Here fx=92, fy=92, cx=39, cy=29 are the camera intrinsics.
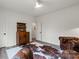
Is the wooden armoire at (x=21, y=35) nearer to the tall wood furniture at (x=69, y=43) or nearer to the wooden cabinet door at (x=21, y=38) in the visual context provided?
the wooden cabinet door at (x=21, y=38)

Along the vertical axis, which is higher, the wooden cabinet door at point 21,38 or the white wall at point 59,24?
the white wall at point 59,24

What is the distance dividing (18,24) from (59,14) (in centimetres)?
331

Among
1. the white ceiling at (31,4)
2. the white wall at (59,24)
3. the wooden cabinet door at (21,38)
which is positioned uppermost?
the white ceiling at (31,4)

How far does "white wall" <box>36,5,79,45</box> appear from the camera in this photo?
5879 mm

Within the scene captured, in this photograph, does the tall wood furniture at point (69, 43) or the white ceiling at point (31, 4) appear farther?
the white ceiling at point (31, 4)

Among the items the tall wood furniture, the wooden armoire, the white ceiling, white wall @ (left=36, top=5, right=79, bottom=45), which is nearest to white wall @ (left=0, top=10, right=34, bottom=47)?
the wooden armoire

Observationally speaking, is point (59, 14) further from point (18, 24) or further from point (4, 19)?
point (4, 19)

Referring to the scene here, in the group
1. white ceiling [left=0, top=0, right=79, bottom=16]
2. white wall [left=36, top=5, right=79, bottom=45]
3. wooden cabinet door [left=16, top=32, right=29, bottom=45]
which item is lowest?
wooden cabinet door [left=16, top=32, right=29, bottom=45]

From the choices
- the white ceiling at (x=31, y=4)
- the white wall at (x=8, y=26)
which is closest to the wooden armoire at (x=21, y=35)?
the white wall at (x=8, y=26)

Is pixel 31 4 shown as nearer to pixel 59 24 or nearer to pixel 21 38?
pixel 59 24

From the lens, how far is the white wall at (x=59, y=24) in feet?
19.3

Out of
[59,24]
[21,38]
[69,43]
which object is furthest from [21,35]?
[69,43]

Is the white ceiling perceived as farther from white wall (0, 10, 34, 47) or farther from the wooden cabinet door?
the wooden cabinet door

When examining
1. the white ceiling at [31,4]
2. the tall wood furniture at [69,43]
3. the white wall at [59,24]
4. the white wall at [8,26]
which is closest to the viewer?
the tall wood furniture at [69,43]
